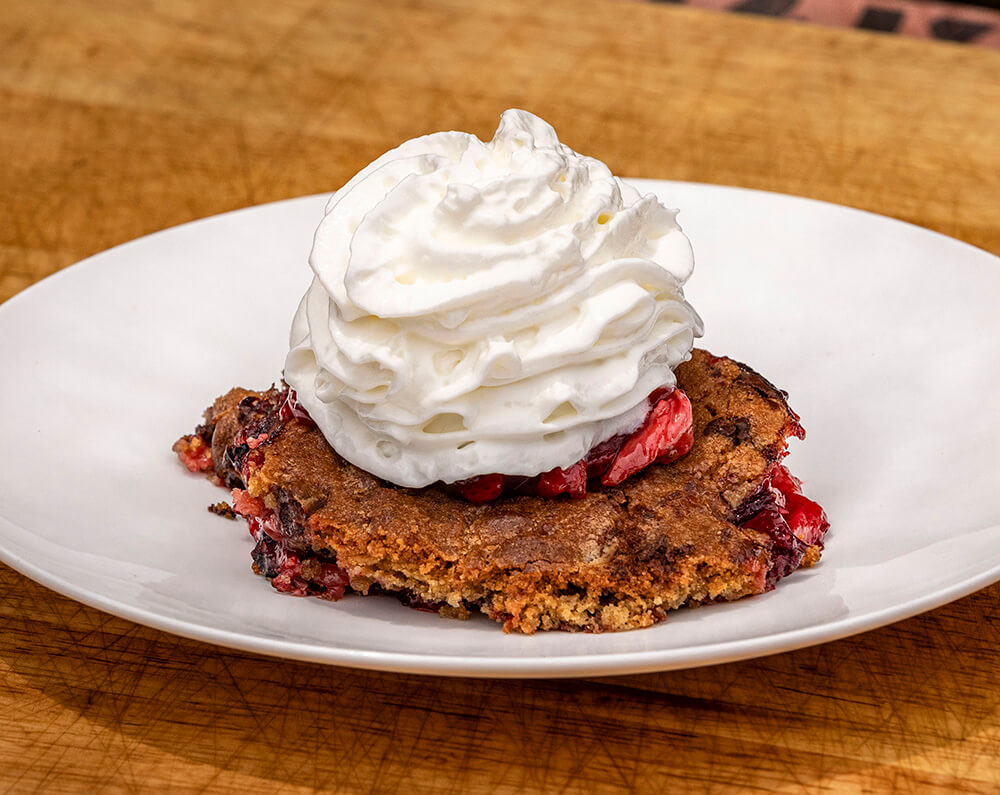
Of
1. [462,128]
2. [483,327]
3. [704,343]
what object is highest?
[483,327]

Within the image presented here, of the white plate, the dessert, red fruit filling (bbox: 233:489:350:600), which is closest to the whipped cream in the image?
the dessert

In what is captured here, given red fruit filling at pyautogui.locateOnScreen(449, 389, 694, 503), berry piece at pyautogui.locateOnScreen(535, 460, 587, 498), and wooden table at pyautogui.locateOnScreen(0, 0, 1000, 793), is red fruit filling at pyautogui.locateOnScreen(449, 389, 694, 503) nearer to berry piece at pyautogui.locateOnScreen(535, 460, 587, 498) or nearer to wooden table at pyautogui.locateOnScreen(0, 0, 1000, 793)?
berry piece at pyautogui.locateOnScreen(535, 460, 587, 498)

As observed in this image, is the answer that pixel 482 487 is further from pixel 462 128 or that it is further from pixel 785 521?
pixel 462 128

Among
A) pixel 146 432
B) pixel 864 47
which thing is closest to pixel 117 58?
pixel 146 432

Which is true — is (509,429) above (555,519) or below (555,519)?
above

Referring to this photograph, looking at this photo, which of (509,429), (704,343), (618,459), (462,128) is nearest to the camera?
(509,429)

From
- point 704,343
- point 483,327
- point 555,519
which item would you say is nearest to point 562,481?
point 555,519

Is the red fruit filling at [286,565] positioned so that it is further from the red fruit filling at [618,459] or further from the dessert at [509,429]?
the red fruit filling at [618,459]
